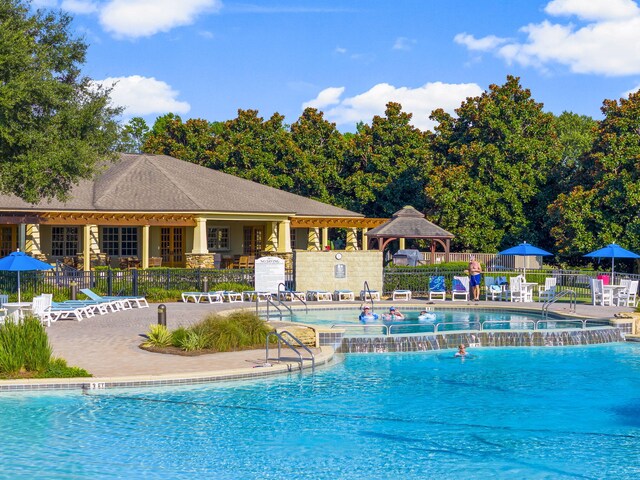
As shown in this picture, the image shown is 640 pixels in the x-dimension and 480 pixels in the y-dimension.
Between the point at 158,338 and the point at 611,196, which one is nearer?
the point at 158,338

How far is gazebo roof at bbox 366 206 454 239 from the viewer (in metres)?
39.6

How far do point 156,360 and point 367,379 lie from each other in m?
4.37

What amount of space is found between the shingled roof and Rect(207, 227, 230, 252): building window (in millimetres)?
2373

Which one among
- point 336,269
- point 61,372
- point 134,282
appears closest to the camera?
point 61,372

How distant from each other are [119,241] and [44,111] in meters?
15.2

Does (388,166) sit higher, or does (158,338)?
(388,166)

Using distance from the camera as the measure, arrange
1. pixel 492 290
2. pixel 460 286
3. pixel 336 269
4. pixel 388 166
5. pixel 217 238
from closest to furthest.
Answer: pixel 492 290 < pixel 460 286 < pixel 336 269 < pixel 217 238 < pixel 388 166

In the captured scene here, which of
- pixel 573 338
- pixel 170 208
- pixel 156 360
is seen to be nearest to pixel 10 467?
pixel 156 360

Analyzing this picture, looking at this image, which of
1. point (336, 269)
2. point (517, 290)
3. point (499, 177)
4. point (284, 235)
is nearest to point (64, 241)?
point (284, 235)

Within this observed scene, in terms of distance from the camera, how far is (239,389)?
49.9 feet

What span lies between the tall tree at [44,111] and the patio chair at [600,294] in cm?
1789

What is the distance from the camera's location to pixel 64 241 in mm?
39719

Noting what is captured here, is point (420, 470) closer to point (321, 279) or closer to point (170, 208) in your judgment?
point (321, 279)

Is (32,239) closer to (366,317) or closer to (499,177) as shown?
(366,317)
